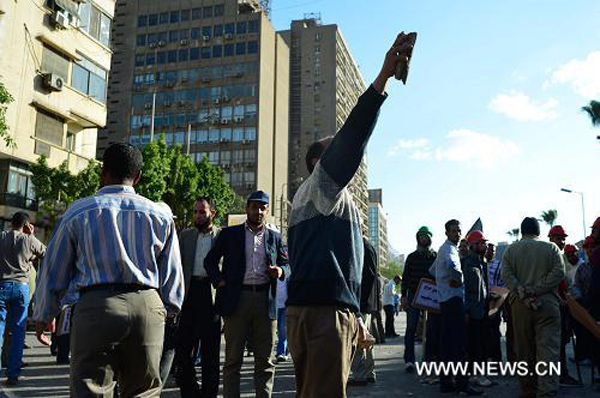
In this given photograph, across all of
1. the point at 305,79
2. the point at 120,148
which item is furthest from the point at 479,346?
the point at 305,79

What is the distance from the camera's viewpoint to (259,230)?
18.8 ft

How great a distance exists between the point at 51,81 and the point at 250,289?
25085 mm

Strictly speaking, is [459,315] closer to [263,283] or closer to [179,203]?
[263,283]

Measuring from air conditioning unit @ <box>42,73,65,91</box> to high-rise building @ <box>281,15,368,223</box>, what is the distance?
67.0 m

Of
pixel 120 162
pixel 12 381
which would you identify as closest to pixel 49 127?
pixel 12 381

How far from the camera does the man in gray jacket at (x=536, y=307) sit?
5.95 m

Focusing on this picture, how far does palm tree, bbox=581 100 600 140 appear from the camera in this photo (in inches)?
1444

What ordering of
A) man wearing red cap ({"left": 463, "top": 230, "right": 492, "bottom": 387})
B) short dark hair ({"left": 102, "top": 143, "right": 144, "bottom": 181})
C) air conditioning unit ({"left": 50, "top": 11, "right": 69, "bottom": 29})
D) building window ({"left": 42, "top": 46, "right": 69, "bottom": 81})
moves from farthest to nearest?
1. air conditioning unit ({"left": 50, "top": 11, "right": 69, "bottom": 29})
2. building window ({"left": 42, "top": 46, "right": 69, "bottom": 81})
3. man wearing red cap ({"left": 463, "top": 230, "right": 492, "bottom": 387})
4. short dark hair ({"left": 102, "top": 143, "right": 144, "bottom": 181})

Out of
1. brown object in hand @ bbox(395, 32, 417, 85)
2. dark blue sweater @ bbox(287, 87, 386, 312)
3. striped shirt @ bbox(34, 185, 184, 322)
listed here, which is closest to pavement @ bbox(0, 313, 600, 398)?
striped shirt @ bbox(34, 185, 184, 322)

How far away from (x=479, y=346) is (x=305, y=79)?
95130 millimetres

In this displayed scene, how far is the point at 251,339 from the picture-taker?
208 inches

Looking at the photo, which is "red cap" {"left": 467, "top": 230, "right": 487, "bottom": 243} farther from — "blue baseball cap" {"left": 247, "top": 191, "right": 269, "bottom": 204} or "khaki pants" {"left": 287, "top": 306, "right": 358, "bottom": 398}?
"khaki pants" {"left": 287, "top": 306, "right": 358, "bottom": 398}

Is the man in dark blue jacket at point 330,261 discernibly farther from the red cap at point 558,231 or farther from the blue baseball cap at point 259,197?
the red cap at point 558,231

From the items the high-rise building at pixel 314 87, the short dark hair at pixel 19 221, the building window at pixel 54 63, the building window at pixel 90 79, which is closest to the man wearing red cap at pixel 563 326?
the short dark hair at pixel 19 221
